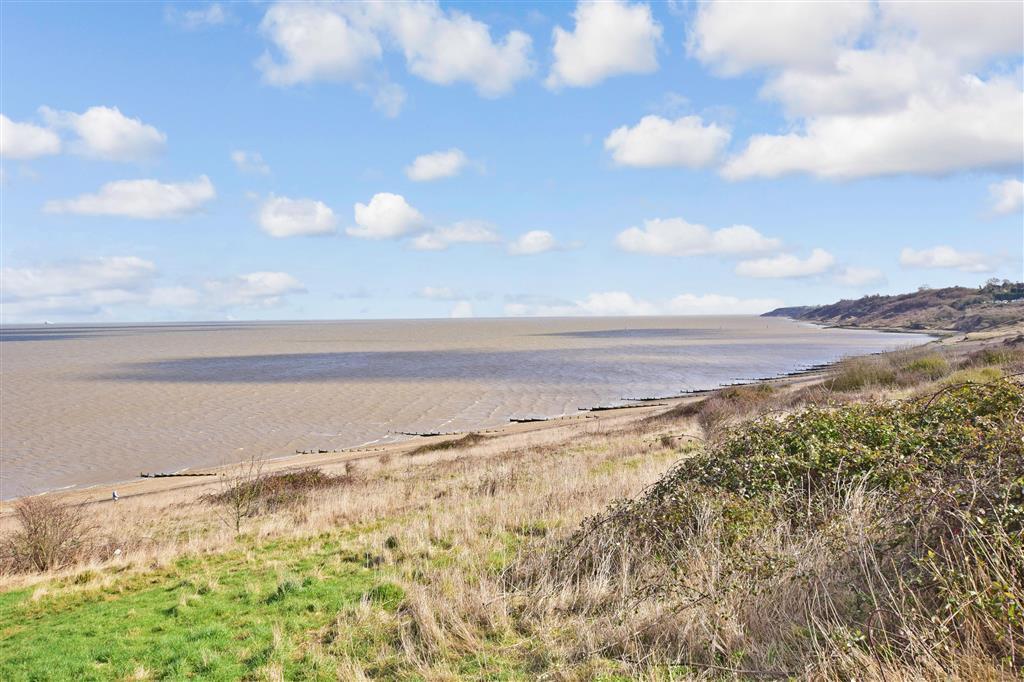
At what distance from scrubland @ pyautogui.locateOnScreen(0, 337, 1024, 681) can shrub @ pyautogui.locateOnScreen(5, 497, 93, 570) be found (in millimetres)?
49

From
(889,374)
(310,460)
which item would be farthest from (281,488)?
(889,374)

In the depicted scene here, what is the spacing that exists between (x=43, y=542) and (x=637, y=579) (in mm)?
14606

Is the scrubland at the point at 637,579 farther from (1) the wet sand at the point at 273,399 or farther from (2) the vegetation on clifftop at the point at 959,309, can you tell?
(2) the vegetation on clifftop at the point at 959,309

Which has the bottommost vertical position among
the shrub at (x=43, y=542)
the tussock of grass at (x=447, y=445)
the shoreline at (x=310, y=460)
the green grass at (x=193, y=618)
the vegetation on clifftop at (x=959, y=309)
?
the shoreline at (x=310, y=460)

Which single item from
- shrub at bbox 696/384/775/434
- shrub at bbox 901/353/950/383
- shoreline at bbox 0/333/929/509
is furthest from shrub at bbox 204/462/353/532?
shrub at bbox 901/353/950/383

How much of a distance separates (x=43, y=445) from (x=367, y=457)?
21.9 metres

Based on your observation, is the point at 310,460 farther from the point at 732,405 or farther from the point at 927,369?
the point at 927,369

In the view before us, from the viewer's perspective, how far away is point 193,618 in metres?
9.45

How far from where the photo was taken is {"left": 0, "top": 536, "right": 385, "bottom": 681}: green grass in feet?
25.7

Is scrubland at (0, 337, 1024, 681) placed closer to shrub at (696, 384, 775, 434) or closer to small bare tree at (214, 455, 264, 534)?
small bare tree at (214, 455, 264, 534)

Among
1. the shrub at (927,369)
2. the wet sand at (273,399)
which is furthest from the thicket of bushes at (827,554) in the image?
the wet sand at (273,399)

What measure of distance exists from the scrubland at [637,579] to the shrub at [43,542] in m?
0.05

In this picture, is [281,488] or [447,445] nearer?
[281,488]

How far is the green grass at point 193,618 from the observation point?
25.7ft
